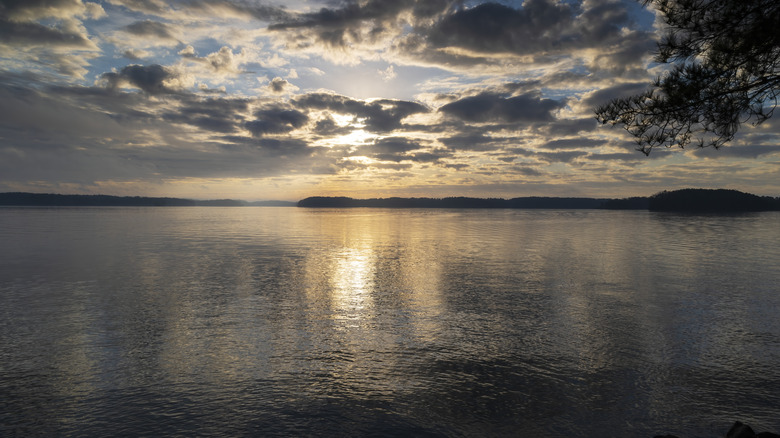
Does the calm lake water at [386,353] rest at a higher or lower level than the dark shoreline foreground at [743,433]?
lower

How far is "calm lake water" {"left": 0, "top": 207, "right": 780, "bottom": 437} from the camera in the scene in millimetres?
8234

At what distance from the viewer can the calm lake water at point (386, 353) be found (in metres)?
8.23

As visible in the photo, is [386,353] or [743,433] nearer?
[743,433]

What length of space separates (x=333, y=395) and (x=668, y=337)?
410 inches

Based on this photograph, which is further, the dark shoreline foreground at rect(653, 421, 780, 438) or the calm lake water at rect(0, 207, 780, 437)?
the calm lake water at rect(0, 207, 780, 437)

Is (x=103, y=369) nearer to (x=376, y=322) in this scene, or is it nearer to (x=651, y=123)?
(x=376, y=322)

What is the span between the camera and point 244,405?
8.64 m

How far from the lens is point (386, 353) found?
1170 cm

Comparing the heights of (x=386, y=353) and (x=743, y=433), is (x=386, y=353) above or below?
below

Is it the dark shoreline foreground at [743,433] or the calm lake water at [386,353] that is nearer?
the dark shoreline foreground at [743,433]

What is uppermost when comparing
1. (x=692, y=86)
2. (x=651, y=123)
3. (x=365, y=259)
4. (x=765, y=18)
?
(x=765, y=18)

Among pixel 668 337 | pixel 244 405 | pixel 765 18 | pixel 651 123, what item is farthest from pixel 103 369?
pixel 765 18

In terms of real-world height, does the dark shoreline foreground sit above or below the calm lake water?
above

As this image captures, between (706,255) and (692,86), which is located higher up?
(692,86)
